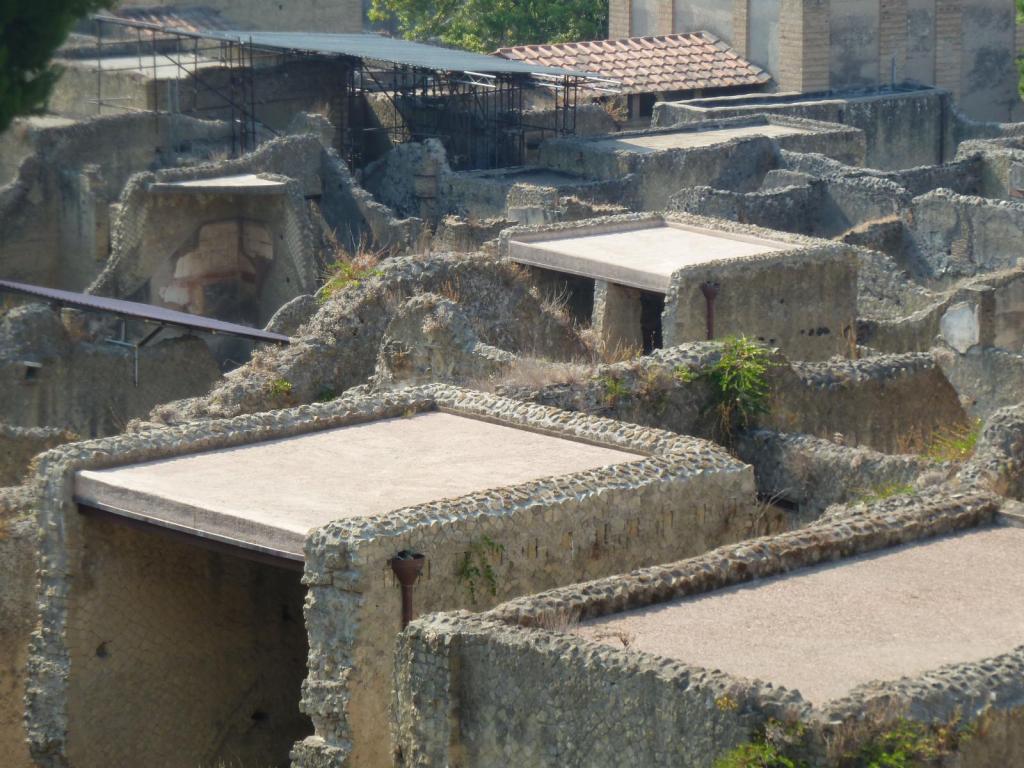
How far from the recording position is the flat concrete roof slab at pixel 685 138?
104 feet

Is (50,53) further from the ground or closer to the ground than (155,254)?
further from the ground

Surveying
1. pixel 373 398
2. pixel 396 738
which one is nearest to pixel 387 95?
pixel 373 398

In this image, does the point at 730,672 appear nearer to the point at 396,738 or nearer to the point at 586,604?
the point at 586,604

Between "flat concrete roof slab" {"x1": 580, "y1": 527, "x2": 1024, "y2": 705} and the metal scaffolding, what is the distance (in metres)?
21.4

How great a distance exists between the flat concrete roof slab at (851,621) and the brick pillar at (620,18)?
31.3 metres

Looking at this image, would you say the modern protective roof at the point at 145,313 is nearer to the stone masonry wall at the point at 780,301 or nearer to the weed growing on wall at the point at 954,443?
the stone masonry wall at the point at 780,301

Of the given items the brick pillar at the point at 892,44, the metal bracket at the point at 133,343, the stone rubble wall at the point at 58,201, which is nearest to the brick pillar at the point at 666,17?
the brick pillar at the point at 892,44

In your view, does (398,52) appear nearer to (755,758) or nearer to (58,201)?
(58,201)

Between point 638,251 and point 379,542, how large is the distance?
9.76 metres

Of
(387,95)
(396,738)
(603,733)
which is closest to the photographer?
(603,733)

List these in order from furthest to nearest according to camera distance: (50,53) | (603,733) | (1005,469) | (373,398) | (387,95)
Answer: (387,95)
(50,53)
(373,398)
(1005,469)
(603,733)

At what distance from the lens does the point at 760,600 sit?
11359 millimetres

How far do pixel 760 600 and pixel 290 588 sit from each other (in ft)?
12.9

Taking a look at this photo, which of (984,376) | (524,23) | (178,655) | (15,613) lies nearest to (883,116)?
(524,23)
